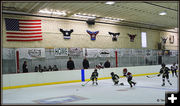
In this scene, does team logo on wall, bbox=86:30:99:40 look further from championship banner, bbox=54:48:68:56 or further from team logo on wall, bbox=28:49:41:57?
team logo on wall, bbox=28:49:41:57

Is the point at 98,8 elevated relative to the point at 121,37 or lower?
elevated

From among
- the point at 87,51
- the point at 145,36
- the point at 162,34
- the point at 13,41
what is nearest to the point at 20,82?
the point at 13,41

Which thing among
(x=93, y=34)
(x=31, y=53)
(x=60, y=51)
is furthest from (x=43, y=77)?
(x=93, y=34)

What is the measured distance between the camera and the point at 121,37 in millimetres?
21734

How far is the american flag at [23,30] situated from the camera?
1445 centimetres

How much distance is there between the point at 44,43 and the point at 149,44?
47.6 feet

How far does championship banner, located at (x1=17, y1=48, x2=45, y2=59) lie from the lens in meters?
14.8

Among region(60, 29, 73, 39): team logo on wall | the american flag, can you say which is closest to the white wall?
the american flag

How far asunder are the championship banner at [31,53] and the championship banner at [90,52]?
13.7 ft

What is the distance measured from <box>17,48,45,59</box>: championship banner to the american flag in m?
0.83

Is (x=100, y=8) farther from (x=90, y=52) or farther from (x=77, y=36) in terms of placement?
(x=90, y=52)

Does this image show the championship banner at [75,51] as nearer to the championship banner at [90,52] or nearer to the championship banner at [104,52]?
the championship banner at [90,52]

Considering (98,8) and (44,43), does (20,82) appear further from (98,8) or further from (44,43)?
(98,8)

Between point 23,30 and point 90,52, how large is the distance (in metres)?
6.59
